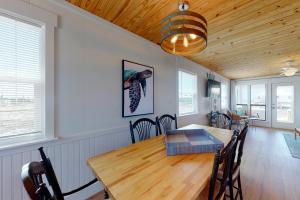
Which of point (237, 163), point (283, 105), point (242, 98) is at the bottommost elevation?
point (237, 163)

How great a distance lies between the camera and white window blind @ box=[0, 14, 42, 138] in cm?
135

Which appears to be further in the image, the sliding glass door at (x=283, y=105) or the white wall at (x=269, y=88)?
the sliding glass door at (x=283, y=105)

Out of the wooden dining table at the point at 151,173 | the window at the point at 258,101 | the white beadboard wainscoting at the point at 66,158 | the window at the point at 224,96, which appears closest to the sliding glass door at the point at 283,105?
the window at the point at 258,101

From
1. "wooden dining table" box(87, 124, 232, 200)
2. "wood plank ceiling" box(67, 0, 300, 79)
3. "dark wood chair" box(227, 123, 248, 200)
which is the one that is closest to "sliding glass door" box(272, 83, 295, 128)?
"wood plank ceiling" box(67, 0, 300, 79)

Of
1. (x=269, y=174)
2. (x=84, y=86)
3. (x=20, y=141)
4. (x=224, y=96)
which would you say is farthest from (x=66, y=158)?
(x=224, y=96)

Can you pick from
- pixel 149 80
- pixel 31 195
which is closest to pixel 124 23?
pixel 149 80

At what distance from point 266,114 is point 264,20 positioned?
19.6ft

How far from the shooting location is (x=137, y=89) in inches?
97.6

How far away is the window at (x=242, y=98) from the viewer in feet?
23.0

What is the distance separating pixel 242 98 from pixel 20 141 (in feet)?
27.1

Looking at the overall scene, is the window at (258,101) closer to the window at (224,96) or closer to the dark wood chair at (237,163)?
the window at (224,96)

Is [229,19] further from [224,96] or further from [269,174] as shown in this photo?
[224,96]

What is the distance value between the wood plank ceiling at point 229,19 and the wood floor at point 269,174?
7.70 ft

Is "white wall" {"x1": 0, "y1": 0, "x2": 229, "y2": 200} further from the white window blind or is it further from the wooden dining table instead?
the wooden dining table
